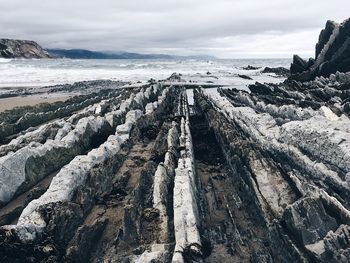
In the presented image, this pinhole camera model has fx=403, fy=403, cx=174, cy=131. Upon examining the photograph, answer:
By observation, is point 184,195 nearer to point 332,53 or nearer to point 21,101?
point 21,101

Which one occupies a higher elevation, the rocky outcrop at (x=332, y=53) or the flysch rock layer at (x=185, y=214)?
the rocky outcrop at (x=332, y=53)

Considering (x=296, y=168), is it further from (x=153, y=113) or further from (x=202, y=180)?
(x=153, y=113)

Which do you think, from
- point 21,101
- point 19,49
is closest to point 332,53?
point 21,101

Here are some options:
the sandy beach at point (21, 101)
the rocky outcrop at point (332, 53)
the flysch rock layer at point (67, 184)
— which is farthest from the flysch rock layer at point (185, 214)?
the rocky outcrop at point (332, 53)

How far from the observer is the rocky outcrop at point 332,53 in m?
29.6

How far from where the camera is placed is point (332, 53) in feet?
105

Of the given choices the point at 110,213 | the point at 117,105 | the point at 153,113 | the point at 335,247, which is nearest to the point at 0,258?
the point at 110,213

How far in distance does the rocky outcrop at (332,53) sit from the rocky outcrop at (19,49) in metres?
129

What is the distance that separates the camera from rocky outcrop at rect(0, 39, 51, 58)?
144 metres

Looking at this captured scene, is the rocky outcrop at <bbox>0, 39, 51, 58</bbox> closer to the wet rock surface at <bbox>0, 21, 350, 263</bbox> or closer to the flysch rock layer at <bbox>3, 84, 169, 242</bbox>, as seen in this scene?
the wet rock surface at <bbox>0, 21, 350, 263</bbox>

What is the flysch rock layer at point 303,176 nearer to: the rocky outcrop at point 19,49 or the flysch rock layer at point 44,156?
the flysch rock layer at point 44,156

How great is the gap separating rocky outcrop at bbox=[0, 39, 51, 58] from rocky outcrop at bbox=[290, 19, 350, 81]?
424 ft

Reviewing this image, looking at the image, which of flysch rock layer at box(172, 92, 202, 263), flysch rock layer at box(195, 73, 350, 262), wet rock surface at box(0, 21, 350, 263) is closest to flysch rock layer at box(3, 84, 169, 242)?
wet rock surface at box(0, 21, 350, 263)

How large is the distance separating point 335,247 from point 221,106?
45.4 feet
